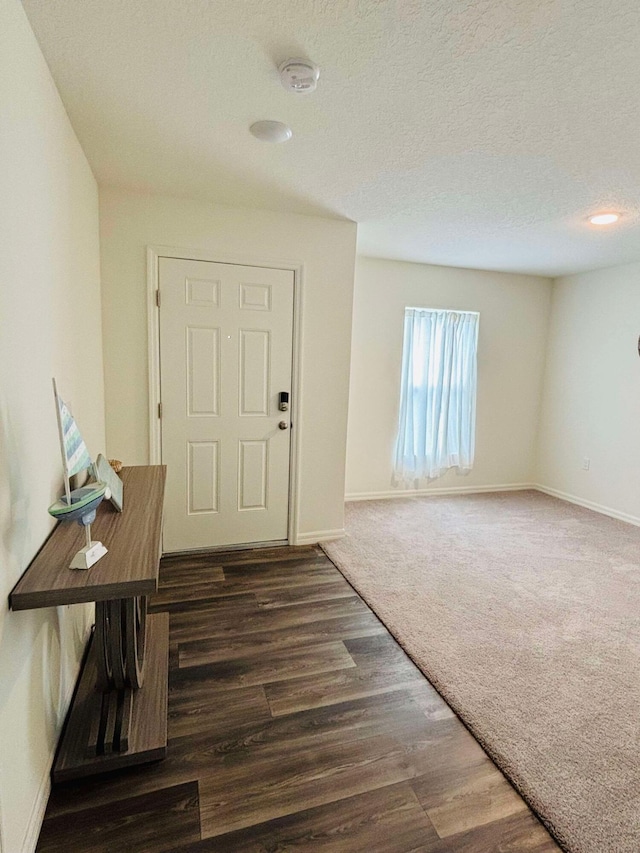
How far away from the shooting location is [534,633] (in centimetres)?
231

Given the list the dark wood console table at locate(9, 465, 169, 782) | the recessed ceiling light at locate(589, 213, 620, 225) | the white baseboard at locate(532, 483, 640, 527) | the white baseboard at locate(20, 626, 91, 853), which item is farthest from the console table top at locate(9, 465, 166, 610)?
the white baseboard at locate(532, 483, 640, 527)

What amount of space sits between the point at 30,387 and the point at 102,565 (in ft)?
1.89

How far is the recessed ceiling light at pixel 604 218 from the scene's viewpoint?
9.43 ft

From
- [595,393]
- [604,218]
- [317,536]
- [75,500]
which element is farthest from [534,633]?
[595,393]

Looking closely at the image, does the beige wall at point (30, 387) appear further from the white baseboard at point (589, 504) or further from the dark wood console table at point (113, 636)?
the white baseboard at point (589, 504)

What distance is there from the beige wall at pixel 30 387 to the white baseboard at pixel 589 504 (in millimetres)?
4517

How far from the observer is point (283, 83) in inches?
63.4

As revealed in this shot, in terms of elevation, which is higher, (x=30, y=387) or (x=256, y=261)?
(x=256, y=261)

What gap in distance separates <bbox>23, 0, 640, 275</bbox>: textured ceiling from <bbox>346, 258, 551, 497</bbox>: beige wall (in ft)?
4.95

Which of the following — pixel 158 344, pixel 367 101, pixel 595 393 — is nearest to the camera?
pixel 367 101

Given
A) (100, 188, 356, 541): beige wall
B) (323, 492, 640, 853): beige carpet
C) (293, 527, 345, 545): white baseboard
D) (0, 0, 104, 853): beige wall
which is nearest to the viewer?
(0, 0, 104, 853): beige wall

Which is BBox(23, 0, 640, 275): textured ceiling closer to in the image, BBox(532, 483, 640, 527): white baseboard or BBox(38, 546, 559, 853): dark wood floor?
BBox(38, 546, 559, 853): dark wood floor

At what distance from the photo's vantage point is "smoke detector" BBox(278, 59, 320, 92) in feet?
4.96

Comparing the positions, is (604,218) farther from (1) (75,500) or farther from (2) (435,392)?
(1) (75,500)
